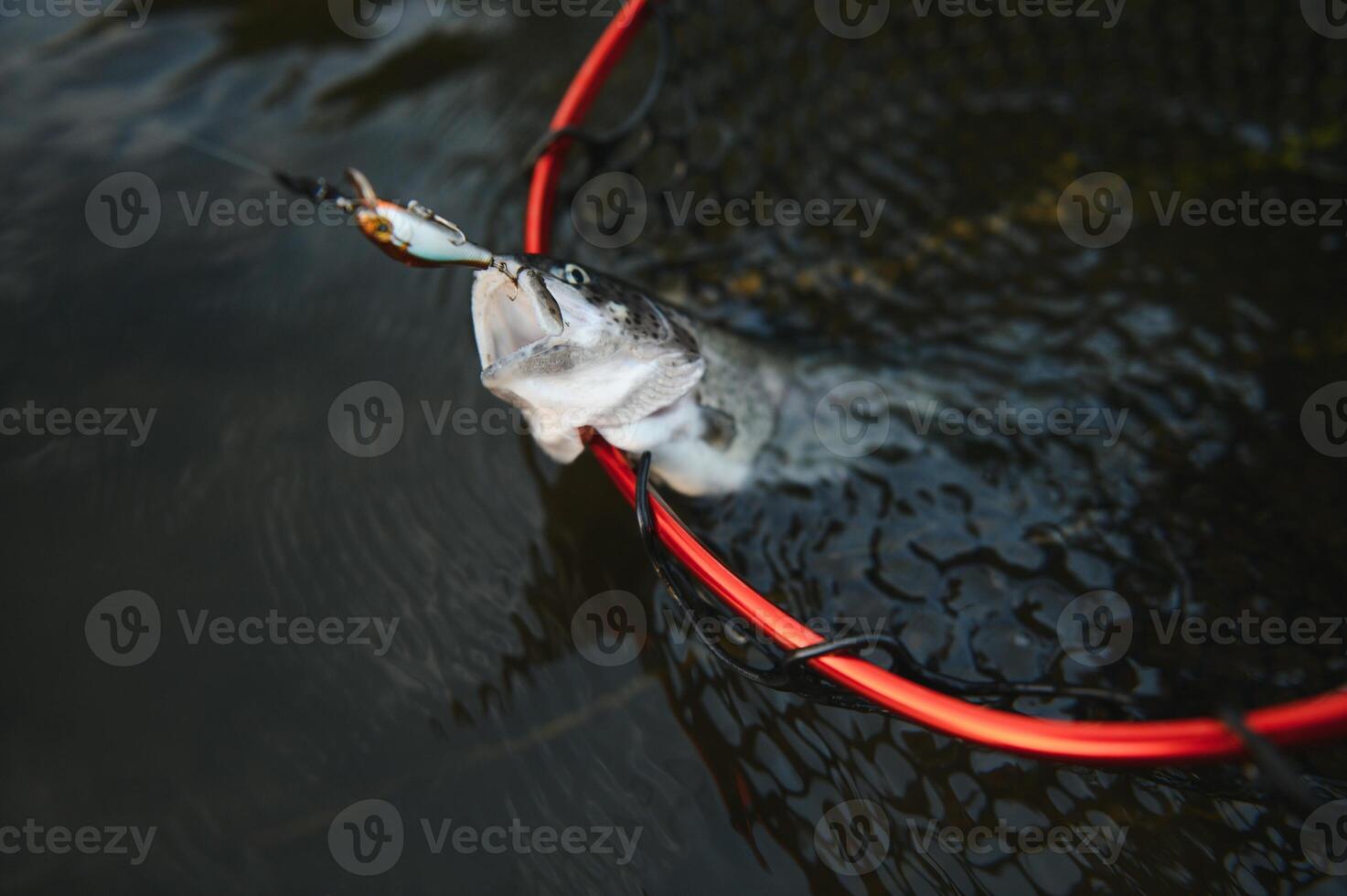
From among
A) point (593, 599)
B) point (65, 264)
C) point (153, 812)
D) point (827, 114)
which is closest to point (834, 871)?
point (593, 599)

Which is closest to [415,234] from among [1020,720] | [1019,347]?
[1020,720]

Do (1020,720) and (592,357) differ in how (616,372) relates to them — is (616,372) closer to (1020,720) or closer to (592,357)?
(592,357)

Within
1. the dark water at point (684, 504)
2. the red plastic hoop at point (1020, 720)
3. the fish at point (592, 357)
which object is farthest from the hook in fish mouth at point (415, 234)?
the dark water at point (684, 504)

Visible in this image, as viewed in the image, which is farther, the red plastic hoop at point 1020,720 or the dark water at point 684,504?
the dark water at point 684,504

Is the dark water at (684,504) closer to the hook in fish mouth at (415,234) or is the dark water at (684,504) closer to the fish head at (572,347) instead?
the fish head at (572,347)

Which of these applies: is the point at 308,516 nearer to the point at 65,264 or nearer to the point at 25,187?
the point at 65,264

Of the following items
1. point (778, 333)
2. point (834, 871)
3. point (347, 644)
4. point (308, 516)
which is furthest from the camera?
point (778, 333)
